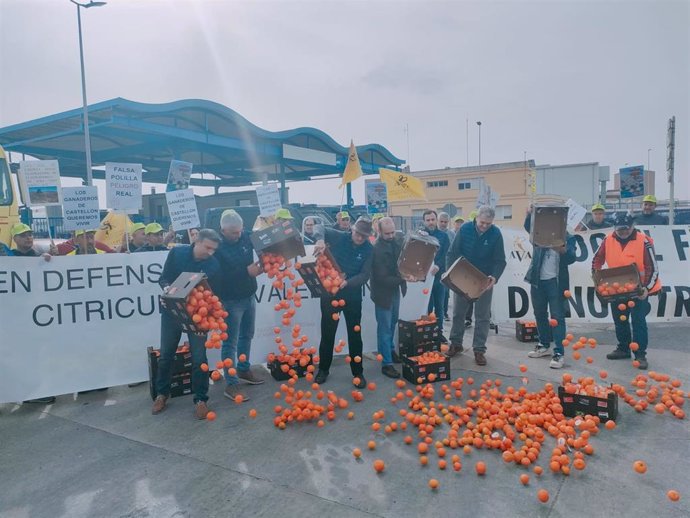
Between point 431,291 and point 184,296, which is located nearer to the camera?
point 184,296

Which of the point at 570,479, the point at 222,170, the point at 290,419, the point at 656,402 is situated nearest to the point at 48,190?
the point at 290,419

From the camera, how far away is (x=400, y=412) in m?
4.74

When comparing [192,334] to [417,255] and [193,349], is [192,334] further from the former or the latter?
[417,255]

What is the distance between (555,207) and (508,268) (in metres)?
2.46

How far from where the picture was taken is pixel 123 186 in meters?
7.00

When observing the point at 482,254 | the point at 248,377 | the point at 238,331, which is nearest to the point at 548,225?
the point at 482,254

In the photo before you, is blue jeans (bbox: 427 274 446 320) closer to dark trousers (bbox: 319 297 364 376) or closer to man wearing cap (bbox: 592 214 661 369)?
man wearing cap (bbox: 592 214 661 369)

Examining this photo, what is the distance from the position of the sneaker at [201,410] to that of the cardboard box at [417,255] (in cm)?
279

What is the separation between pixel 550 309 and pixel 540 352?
643 mm

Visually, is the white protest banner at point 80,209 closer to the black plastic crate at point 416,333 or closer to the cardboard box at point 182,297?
the cardboard box at point 182,297

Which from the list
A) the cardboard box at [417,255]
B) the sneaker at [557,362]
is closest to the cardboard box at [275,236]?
the cardboard box at [417,255]

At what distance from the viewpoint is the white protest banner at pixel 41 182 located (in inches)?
294

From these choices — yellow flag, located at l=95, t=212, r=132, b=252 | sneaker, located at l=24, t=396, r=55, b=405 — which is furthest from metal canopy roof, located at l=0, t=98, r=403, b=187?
sneaker, located at l=24, t=396, r=55, b=405

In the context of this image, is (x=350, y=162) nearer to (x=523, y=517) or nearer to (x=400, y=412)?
(x=400, y=412)
